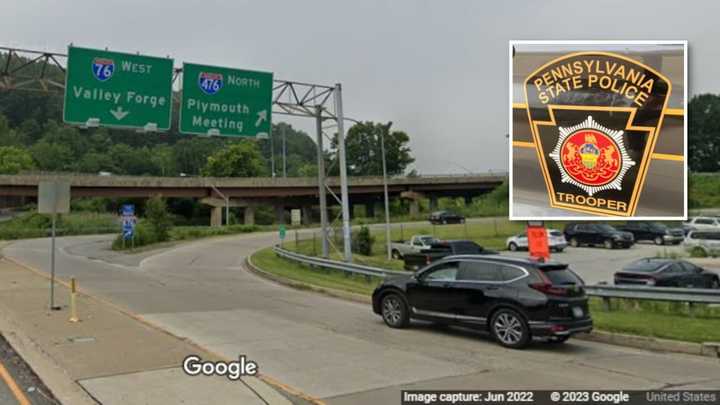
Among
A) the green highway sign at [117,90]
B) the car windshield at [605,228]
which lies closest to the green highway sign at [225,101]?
the green highway sign at [117,90]

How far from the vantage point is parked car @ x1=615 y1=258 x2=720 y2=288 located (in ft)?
66.9

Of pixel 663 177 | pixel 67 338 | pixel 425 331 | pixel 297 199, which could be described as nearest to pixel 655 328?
pixel 425 331

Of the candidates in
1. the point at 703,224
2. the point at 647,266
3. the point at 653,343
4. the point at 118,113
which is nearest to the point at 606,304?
the point at 653,343

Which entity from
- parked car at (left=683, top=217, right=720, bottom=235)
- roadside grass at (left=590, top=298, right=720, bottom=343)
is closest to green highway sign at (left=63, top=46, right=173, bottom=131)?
roadside grass at (left=590, top=298, right=720, bottom=343)

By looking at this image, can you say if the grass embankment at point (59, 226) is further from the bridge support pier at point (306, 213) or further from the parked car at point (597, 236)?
the parked car at point (597, 236)

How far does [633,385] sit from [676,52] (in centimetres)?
1161

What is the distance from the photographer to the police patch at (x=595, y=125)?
16938 millimetres

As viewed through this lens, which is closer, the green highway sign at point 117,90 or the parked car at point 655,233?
the green highway sign at point 117,90

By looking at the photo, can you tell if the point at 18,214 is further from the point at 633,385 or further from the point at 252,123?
the point at 633,385

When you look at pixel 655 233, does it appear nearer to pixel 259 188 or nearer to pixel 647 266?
pixel 647 266

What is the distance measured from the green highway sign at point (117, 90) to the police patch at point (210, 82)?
1194 millimetres

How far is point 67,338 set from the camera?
10.1 m

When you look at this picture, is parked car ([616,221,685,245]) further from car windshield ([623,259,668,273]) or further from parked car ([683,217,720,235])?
car windshield ([623,259,668,273])

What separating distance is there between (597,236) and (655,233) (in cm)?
585
